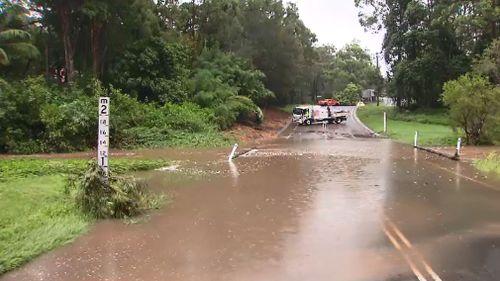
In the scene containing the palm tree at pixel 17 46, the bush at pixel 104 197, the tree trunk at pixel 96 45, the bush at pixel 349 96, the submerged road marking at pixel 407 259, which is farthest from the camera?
the bush at pixel 349 96

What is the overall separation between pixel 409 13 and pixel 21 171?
49.5 meters

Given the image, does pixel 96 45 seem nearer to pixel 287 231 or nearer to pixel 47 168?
pixel 47 168

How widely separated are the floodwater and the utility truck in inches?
1425

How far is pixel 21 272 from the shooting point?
7469 millimetres

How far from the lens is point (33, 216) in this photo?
10445mm

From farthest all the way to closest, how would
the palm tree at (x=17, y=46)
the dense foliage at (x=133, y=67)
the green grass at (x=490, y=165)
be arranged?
1. the palm tree at (x=17, y=46)
2. the dense foliage at (x=133, y=67)
3. the green grass at (x=490, y=165)

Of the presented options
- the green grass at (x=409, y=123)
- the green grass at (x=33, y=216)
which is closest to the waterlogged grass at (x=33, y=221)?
the green grass at (x=33, y=216)

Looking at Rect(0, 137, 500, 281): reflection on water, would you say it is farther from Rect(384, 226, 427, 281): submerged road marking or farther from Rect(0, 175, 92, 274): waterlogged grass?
Rect(0, 175, 92, 274): waterlogged grass

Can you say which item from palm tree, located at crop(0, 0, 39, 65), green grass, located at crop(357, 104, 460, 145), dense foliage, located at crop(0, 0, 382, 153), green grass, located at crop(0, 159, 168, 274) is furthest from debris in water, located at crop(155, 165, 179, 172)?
palm tree, located at crop(0, 0, 39, 65)

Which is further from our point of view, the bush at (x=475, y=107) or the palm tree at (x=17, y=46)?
the palm tree at (x=17, y=46)

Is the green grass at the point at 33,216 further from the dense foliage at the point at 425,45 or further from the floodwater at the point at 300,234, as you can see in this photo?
the dense foliage at the point at 425,45

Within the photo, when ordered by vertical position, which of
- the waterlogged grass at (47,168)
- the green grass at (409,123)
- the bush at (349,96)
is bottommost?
the waterlogged grass at (47,168)

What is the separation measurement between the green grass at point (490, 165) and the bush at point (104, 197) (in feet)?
41.2

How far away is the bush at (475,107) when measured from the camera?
28.6m
